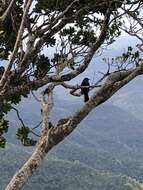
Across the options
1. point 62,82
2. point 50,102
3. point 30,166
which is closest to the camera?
point 30,166

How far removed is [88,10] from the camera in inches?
464

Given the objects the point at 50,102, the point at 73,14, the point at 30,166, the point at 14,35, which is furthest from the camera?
the point at 14,35

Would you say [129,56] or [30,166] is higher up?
[129,56]

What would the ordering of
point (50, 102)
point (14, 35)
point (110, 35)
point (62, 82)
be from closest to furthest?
point (50, 102) < point (62, 82) < point (14, 35) < point (110, 35)

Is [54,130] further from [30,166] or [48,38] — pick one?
[48,38]

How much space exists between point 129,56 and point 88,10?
4.58 ft

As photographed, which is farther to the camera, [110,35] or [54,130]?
[110,35]

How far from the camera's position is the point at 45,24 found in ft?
38.3

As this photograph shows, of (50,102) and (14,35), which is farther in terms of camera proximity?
(14,35)

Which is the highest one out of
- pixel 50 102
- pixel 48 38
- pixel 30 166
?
pixel 48 38

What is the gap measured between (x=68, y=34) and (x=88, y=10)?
1.20 metres

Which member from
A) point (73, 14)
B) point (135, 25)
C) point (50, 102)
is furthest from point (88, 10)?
point (50, 102)

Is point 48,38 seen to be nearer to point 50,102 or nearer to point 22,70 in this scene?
point 22,70

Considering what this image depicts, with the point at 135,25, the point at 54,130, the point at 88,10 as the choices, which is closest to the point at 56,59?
the point at 88,10
